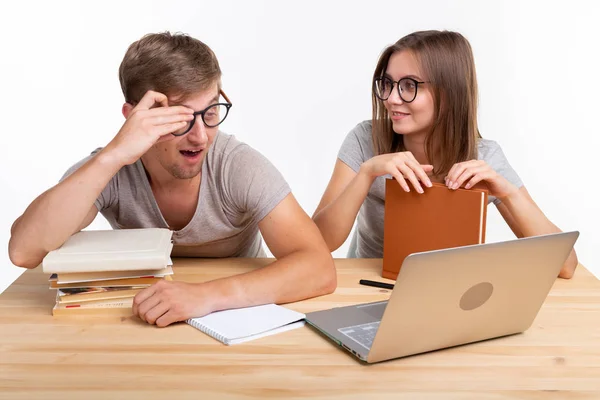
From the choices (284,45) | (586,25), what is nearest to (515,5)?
(586,25)

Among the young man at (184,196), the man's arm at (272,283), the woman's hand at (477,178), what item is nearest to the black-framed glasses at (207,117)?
the young man at (184,196)

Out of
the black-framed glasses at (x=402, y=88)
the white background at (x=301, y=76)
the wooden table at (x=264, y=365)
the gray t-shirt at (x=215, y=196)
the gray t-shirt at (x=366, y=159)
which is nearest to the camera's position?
the wooden table at (x=264, y=365)

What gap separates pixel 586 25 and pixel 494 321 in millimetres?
3183

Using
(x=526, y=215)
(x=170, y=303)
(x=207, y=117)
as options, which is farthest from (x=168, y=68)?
(x=526, y=215)

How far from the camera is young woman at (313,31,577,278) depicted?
2229 millimetres

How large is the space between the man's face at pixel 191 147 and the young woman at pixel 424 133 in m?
0.51

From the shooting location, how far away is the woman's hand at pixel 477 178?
187 centimetres

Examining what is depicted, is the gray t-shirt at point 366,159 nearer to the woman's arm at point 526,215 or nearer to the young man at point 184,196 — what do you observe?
the woman's arm at point 526,215

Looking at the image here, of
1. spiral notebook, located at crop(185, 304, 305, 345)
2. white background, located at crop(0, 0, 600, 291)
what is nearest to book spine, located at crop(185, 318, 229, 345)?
spiral notebook, located at crop(185, 304, 305, 345)

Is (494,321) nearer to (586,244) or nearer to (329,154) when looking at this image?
(329,154)

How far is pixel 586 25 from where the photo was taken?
13.5 ft

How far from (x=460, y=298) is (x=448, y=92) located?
1147 millimetres

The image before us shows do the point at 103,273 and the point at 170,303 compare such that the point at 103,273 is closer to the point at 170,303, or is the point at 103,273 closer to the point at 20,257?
the point at 170,303

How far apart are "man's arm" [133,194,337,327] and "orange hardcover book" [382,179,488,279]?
0.19m
